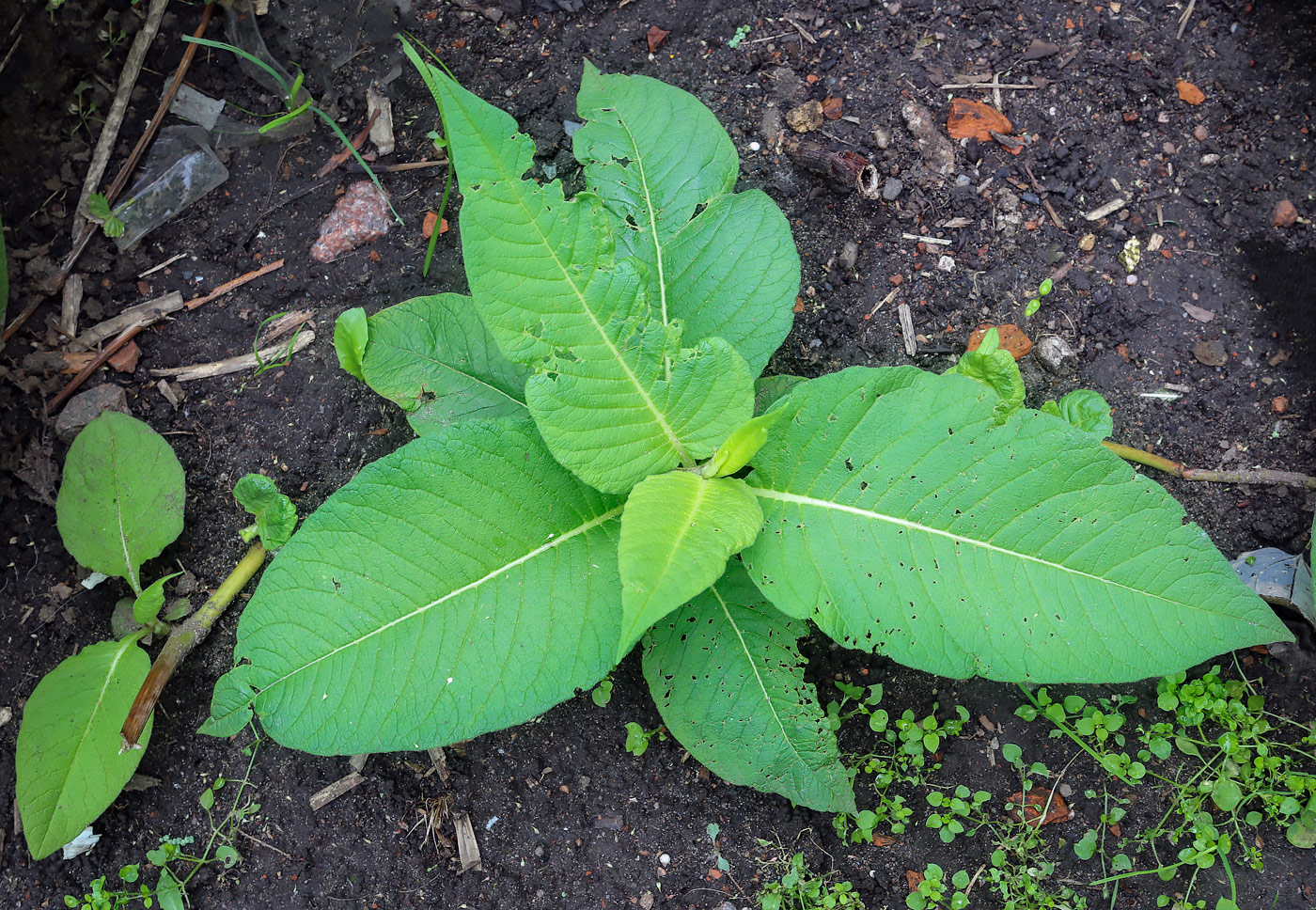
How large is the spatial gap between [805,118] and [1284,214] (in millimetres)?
1463

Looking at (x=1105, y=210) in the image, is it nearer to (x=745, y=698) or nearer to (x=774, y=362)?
(x=774, y=362)

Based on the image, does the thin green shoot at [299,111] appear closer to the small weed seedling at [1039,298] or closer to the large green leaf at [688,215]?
the large green leaf at [688,215]

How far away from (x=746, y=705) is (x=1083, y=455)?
0.95 meters

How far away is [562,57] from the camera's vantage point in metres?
2.63

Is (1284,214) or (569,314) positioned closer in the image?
(569,314)

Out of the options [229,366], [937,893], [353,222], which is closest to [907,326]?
[937,893]

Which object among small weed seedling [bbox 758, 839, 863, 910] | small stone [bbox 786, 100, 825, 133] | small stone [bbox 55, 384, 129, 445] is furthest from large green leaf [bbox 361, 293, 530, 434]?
small weed seedling [bbox 758, 839, 863, 910]

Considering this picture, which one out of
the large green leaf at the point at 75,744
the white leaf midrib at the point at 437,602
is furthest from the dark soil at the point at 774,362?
the white leaf midrib at the point at 437,602

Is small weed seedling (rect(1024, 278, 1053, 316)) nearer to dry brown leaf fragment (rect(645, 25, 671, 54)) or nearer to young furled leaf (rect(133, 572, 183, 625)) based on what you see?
dry brown leaf fragment (rect(645, 25, 671, 54))

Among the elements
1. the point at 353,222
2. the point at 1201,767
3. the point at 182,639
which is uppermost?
the point at 353,222

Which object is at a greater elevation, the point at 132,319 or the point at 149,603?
the point at 132,319

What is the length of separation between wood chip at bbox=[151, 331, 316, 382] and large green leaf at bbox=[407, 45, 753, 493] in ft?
3.46

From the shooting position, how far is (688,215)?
206 cm

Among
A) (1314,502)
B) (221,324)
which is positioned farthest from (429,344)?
(1314,502)
